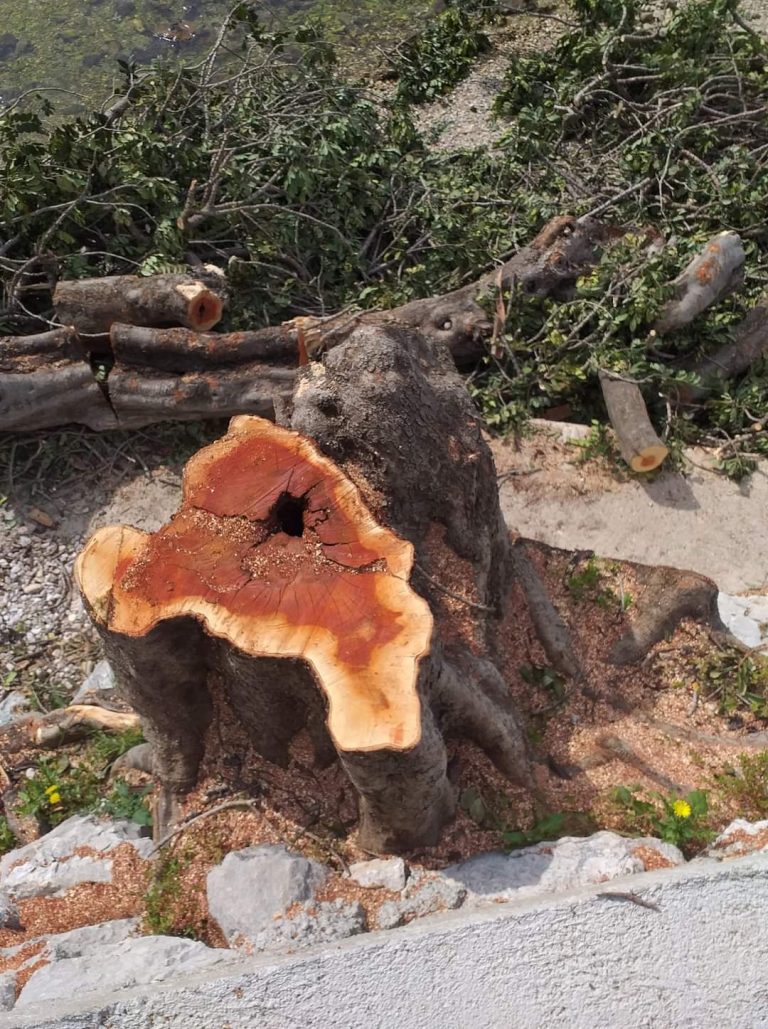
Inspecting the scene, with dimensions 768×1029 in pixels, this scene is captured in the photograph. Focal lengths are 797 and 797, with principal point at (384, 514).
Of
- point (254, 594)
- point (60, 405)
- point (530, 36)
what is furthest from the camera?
point (530, 36)

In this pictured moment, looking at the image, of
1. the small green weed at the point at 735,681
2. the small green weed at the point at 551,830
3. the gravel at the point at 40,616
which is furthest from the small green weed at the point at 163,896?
→ the small green weed at the point at 735,681

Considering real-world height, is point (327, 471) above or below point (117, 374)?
above

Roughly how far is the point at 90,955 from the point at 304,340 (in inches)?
130

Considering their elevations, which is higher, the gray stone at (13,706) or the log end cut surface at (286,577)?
the log end cut surface at (286,577)

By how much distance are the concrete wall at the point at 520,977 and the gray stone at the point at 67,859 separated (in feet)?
2.29

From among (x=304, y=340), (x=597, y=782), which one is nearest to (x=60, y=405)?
(x=304, y=340)

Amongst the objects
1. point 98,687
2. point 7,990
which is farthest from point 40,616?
point 7,990

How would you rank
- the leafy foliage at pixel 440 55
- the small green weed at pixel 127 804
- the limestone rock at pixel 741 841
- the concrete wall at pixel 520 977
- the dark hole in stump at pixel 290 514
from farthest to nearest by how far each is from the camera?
1. the leafy foliage at pixel 440 55
2. the small green weed at pixel 127 804
3. the dark hole in stump at pixel 290 514
4. the limestone rock at pixel 741 841
5. the concrete wall at pixel 520 977

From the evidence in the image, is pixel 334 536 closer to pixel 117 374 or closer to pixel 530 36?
pixel 117 374

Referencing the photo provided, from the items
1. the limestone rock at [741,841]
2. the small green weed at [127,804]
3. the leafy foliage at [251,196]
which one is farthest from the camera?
the leafy foliage at [251,196]

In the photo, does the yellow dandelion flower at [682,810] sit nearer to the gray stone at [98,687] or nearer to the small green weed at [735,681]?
the small green weed at [735,681]

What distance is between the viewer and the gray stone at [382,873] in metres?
2.38

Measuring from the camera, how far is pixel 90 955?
7.30ft

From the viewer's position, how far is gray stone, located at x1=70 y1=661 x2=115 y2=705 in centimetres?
357
